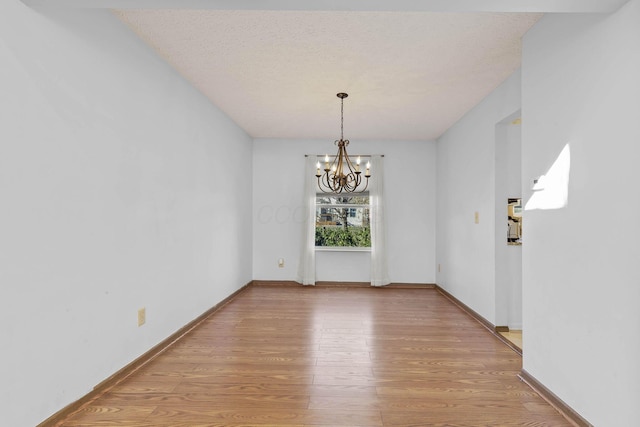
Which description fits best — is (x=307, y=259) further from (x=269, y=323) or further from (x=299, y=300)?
(x=269, y=323)

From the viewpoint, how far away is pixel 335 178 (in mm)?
3789

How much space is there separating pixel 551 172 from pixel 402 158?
3690mm

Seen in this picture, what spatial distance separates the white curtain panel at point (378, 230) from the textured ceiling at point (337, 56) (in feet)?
4.83

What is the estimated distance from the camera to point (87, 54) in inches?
80.7

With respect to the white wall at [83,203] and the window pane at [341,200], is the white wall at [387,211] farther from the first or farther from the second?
the white wall at [83,203]

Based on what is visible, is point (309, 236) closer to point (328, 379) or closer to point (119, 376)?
point (328, 379)

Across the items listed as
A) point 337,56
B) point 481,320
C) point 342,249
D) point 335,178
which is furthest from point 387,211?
point 337,56

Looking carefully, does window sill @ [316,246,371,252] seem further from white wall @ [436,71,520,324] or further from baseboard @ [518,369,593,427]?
baseboard @ [518,369,593,427]

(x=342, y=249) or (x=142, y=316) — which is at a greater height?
(x=342, y=249)

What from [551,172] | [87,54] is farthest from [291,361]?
Answer: [87,54]

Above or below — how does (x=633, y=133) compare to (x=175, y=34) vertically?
below

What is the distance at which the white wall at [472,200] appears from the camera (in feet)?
11.5

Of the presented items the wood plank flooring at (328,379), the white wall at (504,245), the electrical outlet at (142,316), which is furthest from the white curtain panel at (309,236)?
the electrical outlet at (142,316)

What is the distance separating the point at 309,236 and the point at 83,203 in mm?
3912
